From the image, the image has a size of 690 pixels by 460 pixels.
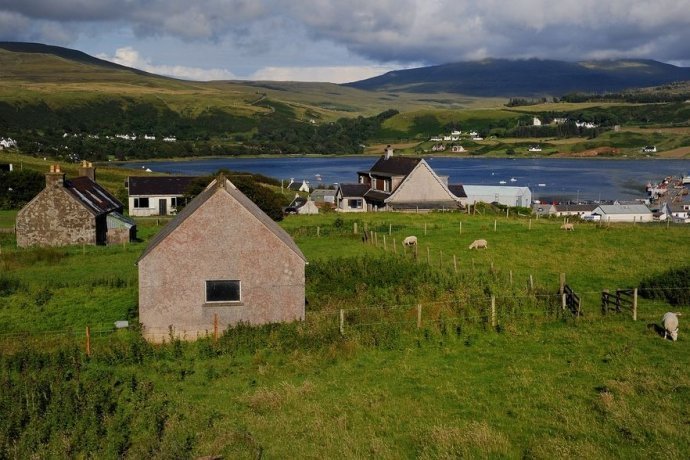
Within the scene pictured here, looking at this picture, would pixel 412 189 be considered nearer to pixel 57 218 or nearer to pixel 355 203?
pixel 355 203

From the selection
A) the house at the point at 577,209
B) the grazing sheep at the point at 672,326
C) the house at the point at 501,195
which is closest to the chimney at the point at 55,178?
the grazing sheep at the point at 672,326

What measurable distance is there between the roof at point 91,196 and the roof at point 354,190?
85.1 ft

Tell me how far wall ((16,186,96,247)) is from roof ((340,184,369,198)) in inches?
1248

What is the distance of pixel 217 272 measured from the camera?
23.8m

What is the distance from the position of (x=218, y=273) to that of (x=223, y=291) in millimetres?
637

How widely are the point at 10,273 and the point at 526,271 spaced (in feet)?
81.0

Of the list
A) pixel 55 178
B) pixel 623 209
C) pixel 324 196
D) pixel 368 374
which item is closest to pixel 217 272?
pixel 368 374

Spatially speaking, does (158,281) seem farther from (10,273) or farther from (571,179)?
(571,179)

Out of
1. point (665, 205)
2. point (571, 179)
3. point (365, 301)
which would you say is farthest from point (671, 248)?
point (571, 179)

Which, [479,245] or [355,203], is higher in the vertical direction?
[355,203]

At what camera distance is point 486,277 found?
97.7 feet

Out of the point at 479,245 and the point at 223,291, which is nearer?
the point at 223,291

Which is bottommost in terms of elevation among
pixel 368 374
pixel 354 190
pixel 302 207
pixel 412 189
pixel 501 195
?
pixel 368 374

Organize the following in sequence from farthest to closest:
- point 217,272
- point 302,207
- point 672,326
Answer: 1. point 302,207
2. point 217,272
3. point 672,326
